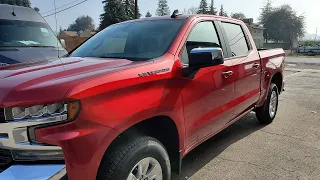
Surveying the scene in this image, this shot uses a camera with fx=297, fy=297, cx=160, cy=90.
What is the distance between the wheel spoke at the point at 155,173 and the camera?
8.13 feet

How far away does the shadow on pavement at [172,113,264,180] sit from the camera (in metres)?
Result: 3.56

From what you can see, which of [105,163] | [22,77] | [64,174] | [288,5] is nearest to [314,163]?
[105,163]

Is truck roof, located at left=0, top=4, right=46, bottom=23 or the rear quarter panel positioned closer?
the rear quarter panel

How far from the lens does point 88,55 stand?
325cm

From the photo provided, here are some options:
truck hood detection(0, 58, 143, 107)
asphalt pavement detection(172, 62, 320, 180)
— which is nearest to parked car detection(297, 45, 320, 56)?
asphalt pavement detection(172, 62, 320, 180)

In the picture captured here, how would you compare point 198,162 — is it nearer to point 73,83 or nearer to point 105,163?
point 105,163

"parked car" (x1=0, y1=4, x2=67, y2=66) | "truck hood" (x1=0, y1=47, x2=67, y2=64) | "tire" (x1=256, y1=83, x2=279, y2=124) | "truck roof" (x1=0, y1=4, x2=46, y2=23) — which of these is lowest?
"tire" (x1=256, y1=83, x2=279, y2=124)

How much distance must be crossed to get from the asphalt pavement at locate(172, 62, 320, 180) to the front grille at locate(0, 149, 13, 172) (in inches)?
75.9

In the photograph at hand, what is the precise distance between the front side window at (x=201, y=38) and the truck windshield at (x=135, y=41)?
18 centimetres

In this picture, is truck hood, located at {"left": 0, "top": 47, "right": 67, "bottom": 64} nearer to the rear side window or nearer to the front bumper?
the rear side window

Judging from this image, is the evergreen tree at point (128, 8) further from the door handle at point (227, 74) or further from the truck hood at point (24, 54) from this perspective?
the door handle at point (227, 74)

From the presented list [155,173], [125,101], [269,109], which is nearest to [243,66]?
[269,109]

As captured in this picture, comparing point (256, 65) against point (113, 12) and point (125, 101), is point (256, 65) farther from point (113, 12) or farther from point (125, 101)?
point (113, 12)

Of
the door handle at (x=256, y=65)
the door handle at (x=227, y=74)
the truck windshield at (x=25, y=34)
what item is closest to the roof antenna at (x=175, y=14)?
the door handle at (x=227, y=74)
